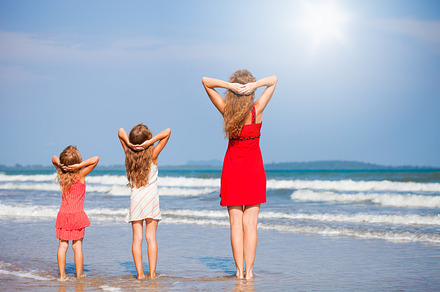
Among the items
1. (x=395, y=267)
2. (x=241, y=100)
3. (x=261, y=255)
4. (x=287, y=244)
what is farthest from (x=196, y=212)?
(x=241, y=100)

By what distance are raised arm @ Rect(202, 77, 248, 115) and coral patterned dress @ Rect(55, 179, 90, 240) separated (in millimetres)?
1749

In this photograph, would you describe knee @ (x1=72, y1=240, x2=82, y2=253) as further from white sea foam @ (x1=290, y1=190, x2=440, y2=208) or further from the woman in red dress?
white sea foam @ (x1=290, y1=190, x2=440, y2=208)

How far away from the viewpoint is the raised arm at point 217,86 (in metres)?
4.80

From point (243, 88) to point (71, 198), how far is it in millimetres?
2246

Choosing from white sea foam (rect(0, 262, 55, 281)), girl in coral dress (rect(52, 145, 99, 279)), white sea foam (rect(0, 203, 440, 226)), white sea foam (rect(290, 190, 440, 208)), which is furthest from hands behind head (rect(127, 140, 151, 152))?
white sea foam (rect(290, 190, 440, 208))

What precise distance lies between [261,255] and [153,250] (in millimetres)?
2169

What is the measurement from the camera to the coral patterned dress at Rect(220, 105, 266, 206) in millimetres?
4875

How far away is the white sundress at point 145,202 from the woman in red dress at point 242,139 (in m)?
0.75

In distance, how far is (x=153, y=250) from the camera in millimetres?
5191

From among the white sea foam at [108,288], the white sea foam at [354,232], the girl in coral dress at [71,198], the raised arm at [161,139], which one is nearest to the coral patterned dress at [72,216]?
the girl in coral dress at [71,198]

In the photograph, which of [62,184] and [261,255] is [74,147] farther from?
[261,255]

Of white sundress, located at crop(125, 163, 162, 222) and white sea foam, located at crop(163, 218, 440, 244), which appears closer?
white sundress, located at crop(125, 163, 162, 222)

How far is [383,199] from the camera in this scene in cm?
1630

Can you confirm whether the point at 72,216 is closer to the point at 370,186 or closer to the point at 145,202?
the point at 145,202
